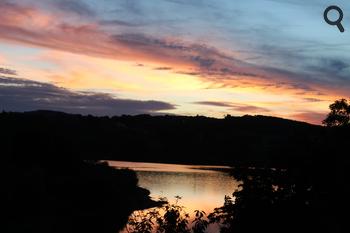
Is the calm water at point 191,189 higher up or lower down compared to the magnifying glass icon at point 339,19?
lower down

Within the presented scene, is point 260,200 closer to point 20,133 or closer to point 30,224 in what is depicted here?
point 30,224

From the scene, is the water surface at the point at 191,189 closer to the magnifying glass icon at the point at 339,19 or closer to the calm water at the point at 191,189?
the calm water at the point at 191,189

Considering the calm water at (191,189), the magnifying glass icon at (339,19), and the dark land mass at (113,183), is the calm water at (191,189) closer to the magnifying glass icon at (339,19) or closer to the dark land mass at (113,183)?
the dark land mass at (113,183)

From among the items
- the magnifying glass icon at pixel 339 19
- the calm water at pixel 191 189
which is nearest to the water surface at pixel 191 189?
the calm water at pixel 191 189

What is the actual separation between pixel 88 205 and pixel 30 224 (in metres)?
14.8

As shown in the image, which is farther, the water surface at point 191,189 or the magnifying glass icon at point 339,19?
the water surface at point 191,189

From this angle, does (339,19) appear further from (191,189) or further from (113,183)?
(191,189)

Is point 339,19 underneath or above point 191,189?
above

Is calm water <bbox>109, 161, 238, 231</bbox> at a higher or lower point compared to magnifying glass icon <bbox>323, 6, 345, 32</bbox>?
lower

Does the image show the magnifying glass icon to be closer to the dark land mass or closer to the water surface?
the dark land mass

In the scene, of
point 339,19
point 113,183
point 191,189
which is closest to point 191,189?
point 191,189

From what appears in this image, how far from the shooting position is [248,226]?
1265 centimetres

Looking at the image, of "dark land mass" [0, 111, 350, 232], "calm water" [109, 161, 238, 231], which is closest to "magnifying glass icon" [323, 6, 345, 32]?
"dark land mass" [0, 111, 350, 232]

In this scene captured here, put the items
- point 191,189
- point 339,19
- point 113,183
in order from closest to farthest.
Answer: point 339,19 < point 113,183 < point 191,189
